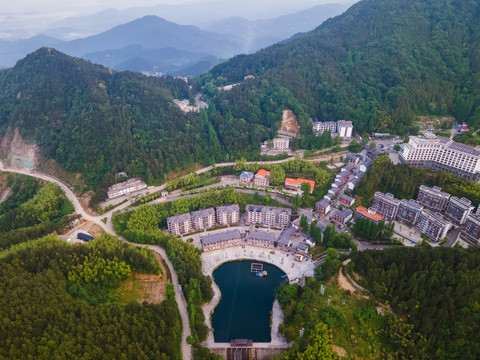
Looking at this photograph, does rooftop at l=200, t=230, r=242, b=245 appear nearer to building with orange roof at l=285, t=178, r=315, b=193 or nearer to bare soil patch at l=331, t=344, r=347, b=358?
building with orange roof at l=285, t=178, r=315, b=193

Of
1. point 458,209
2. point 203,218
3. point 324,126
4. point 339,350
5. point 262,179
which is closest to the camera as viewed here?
point 339,350

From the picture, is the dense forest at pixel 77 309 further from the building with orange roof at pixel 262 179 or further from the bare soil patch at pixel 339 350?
the building with orange roof at pixel 262 179

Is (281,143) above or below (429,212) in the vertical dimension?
above

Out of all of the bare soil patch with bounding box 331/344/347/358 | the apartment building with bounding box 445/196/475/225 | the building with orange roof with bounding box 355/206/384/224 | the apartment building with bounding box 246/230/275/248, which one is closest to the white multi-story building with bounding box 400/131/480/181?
the apartment building with bounding box 445/196/475/225

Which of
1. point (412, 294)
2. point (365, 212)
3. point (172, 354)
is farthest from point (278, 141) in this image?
point (172, 354)

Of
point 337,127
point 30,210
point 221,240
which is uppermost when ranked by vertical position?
point 337,127

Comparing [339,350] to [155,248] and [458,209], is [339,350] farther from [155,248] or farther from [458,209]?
[458,209]

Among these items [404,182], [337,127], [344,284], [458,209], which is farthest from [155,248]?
[337,127]
